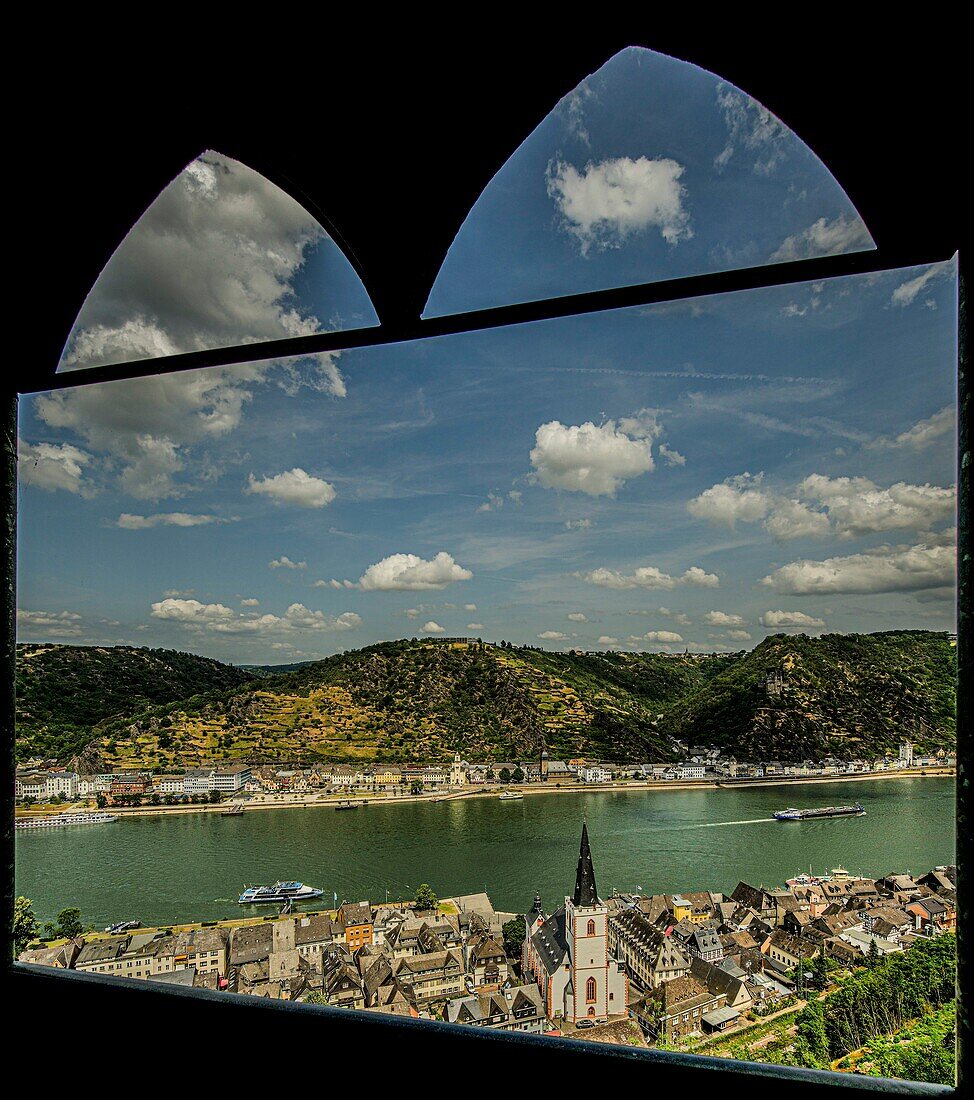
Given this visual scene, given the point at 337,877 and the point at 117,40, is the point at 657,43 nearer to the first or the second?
the point at 117,40

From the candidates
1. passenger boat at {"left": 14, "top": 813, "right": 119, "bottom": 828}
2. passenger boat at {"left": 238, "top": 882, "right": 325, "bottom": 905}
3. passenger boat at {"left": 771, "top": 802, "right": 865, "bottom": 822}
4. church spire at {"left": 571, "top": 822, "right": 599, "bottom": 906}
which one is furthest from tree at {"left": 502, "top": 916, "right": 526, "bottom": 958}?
passenger boat at {"left": 14, "top": 813, "right": 119, "bottom": 828}

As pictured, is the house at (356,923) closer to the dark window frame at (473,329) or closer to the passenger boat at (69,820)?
the passenger boat at (69,820)

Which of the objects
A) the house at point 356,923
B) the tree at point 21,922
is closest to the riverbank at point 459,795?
the house at point 356,923

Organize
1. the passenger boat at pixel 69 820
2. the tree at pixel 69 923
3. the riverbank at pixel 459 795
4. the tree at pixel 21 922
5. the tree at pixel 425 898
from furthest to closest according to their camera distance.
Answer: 1. the tree at pixel 425 898
2. the passenger boat at pixel 69 820
3. the riverbank at pixel 459 795
4. the tree at pixel 69 923
5. the tree at pixel 21 922

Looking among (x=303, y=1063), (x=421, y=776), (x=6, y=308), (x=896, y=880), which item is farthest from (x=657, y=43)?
(x=421, y=776)

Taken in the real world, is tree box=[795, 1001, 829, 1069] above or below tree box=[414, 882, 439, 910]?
above

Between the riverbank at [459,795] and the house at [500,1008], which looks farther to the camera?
the riverbank at [459,795]

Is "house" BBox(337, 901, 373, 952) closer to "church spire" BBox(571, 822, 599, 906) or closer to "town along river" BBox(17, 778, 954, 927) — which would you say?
"town along river" BBox(17, 778, 954, 927)
